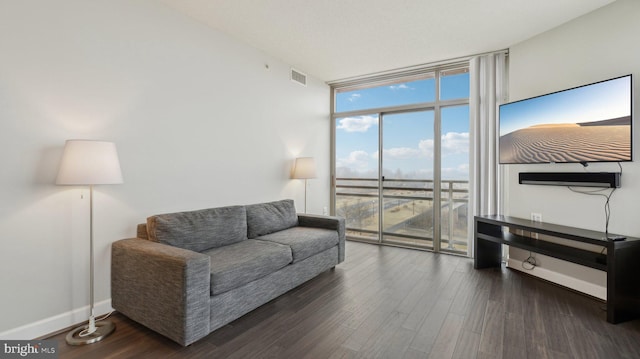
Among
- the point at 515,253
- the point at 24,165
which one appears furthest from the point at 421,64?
the point at 24,165

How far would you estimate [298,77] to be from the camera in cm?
429

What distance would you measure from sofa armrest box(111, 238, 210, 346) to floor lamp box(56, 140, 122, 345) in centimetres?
22

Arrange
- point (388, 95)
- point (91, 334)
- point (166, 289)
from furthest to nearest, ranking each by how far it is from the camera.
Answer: point (388, 95)
point (91, 334)
point (166, 289)

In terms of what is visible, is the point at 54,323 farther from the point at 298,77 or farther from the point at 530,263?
the point at 530,263

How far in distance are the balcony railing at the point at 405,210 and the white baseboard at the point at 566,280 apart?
740 mm

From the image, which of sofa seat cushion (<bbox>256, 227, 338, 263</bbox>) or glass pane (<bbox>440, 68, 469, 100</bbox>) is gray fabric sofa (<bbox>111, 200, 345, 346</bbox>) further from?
glass pane (<bbox>440, 68, 469, 100</bbox>)

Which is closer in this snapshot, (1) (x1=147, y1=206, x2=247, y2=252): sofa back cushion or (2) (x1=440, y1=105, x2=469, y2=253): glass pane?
(1) (x1=147, y1=206, x2=247, y2=252): sofa back cushion

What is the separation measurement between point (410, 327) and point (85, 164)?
8.33 ft

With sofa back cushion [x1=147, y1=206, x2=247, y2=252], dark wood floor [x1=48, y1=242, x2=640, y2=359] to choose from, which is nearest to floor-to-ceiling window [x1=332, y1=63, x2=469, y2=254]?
dark wood floor [x1=48, y1=242, x2=640, y2=359]

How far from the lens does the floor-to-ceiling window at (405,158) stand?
410 cm

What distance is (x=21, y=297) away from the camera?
1885 millimetres

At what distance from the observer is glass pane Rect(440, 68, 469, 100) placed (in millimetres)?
4004

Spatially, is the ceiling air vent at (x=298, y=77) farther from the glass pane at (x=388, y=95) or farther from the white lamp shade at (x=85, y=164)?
the white lamp shade at (x=85, y=164)

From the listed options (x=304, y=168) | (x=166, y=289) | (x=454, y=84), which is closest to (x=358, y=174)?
(x=304, y=168)
